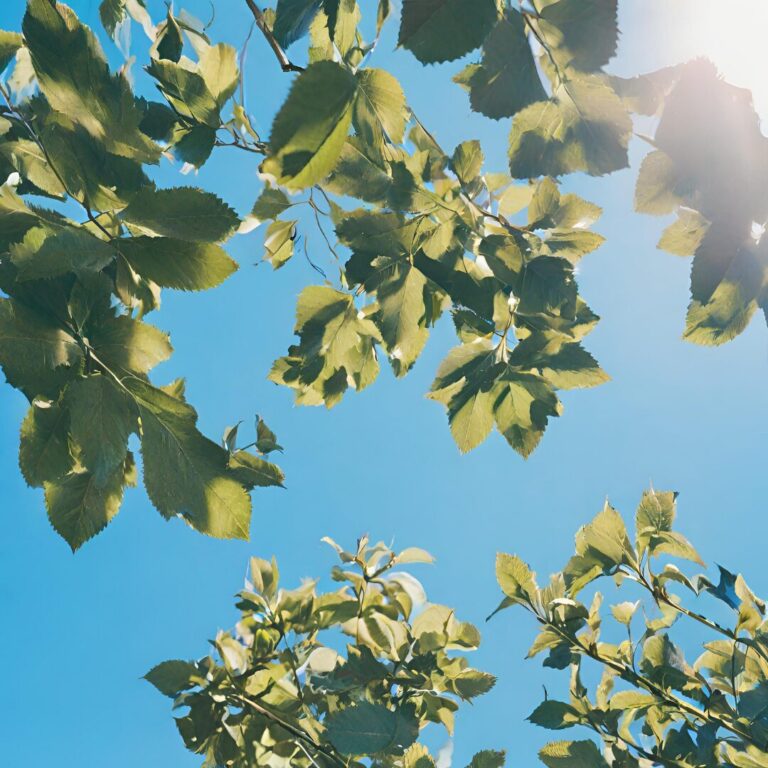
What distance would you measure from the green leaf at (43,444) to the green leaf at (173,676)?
3.36 feet

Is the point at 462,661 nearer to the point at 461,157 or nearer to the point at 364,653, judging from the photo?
the point at 364,653

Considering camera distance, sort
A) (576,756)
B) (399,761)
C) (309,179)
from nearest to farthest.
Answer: (309,179) → (576,756) → (399,761)

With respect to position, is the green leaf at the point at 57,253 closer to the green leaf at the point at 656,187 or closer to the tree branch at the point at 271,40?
the tree branch at the point at 271,40

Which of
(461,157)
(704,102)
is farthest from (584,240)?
(704,102)

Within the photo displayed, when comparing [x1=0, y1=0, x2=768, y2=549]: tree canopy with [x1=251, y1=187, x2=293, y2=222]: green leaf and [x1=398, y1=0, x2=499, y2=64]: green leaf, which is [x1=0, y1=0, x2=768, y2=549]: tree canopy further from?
[x1=251, y1=187, x2=293, y2=222]: green leaf

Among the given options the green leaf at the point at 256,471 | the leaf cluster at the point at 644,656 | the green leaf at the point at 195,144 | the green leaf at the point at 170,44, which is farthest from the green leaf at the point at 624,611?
the green leaf at the point at 170,44

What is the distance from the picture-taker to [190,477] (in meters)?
0.84

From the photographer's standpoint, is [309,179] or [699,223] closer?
[309,179]

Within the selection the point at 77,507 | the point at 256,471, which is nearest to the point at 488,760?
the point at 256,471

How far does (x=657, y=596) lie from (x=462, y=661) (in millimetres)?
553

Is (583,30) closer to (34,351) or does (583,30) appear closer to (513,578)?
(34,351)

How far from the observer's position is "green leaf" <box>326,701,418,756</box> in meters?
1.36

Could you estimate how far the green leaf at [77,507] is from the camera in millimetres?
962

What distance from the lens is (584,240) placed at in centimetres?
124
